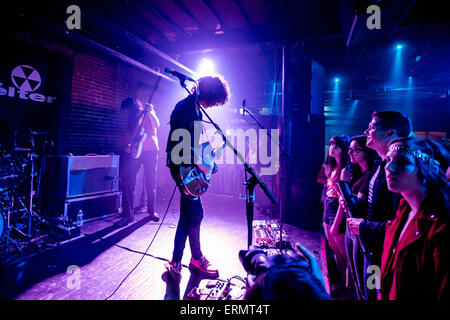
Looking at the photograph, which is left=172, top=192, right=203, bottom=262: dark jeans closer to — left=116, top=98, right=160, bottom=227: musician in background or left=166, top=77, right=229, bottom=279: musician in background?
left=166, top=77, right=229, bottom=279: musician in background

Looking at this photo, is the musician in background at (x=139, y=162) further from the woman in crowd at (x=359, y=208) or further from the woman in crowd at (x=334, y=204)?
the woman in crowd at (x=359, y=208)

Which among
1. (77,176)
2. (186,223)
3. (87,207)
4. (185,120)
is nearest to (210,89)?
(185,120)

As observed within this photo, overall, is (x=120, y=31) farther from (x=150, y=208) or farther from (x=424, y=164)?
(x=424, y=164)

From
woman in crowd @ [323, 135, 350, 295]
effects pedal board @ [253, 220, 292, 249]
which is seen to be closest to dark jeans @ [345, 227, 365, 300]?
woman in crowd @ [323, 135, 350, 295]

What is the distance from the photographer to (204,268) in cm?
258

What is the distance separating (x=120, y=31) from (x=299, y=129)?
440cm

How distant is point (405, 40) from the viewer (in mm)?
6598

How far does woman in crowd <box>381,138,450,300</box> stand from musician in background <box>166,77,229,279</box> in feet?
5.59

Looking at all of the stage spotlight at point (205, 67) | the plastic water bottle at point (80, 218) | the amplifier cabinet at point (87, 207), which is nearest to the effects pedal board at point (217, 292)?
the amplifier cabinet at point (87, 207)

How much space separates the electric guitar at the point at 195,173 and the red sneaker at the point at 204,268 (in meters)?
0.88

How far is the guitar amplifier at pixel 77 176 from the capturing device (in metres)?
3.92

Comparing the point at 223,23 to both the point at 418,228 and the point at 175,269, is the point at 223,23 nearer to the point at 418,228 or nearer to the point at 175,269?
the point at 175,269

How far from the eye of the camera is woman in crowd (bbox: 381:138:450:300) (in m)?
0.93

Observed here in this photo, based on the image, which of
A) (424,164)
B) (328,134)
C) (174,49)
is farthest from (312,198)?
(328,134)
